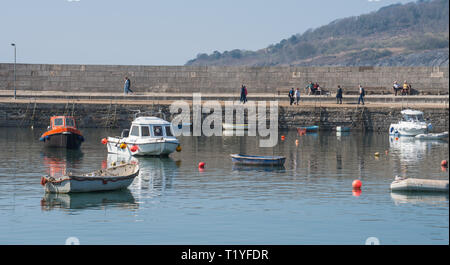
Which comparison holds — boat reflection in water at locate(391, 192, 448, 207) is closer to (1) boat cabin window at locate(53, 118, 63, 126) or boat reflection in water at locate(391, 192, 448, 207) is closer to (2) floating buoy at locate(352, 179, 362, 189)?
(2) floating buoy at locate(352, 179, 362, 189)

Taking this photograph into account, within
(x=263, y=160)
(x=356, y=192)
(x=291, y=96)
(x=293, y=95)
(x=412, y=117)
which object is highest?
(x=293, y=95)

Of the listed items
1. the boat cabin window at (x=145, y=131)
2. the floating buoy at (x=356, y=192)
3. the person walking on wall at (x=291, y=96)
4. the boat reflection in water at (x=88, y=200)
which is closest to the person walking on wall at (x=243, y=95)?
the person walking on wall at (x=291, y=96)

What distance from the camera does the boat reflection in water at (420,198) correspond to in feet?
66.7

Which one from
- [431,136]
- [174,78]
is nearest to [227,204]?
[431,136]

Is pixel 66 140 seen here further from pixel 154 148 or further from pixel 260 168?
pixel 260 168

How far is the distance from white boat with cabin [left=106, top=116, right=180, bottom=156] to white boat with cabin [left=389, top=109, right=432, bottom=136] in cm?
1677

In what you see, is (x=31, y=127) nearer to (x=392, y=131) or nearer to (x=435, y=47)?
(x=392, y=131)

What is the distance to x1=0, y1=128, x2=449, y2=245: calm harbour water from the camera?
653 inches

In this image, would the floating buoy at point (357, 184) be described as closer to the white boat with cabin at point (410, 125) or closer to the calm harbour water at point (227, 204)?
the calm harbour water at point (227, 204)

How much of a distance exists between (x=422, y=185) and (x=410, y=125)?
2170 centimetres

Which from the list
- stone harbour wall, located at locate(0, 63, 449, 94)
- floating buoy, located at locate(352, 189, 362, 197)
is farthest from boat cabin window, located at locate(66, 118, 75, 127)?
floating buoy, located at locate(352, 189, 362, 197)

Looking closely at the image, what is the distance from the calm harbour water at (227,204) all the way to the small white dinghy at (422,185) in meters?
0.27

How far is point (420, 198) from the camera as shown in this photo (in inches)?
819
